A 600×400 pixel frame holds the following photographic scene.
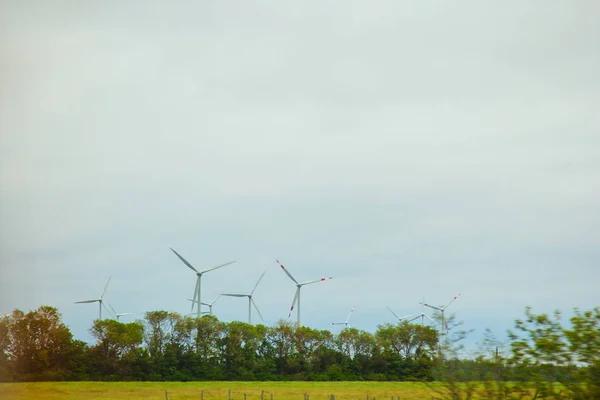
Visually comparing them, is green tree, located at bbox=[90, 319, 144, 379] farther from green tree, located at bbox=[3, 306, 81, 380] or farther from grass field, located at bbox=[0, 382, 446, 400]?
grass field, located at bbox=[0, 382, 446, 400]

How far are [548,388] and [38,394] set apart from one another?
5560cm

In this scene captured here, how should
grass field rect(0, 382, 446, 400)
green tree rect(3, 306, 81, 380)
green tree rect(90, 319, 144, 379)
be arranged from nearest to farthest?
grass field rect(0, 382, 446, 400) → green tree rect(3, 306, 81, 380) → green tree rect(90, 319, 144, 379)

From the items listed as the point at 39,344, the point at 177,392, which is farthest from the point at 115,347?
the point at 177,392

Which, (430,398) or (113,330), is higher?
(113,330)

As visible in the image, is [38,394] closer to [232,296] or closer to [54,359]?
[54,359]

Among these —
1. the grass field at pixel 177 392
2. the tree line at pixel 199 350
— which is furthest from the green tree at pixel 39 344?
the grass field at pixel 177 392

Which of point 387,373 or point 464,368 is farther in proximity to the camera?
point 387,373

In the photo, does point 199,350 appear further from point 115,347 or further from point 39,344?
point 39,344

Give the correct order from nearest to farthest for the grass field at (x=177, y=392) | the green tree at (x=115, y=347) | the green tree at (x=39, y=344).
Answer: the grass field at (x=177, y=392), the green tree at (x=39, y=344), the green tree at (x=115, y=347)

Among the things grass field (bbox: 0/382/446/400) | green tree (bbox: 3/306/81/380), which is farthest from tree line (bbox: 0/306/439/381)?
grass field (bbox: 0/382/446/400)

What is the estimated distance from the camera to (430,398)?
18.4 metres

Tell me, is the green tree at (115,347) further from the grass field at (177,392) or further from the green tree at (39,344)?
the grass field at (177,392)

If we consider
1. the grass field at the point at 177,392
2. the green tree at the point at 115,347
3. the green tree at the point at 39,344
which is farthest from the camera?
the green tree at the point at 115,347

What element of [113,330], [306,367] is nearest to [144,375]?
[113,330]
